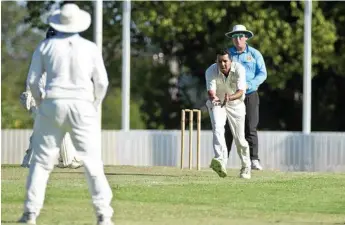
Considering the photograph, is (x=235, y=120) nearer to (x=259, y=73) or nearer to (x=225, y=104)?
(x=225, y=104)

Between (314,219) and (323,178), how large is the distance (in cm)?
566

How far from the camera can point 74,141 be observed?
527 inches

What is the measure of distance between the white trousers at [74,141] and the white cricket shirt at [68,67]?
10 cm

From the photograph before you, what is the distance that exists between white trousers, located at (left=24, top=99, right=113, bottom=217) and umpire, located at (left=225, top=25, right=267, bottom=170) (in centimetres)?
744

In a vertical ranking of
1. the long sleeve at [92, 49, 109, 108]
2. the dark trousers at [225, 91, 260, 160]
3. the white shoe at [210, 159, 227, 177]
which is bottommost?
the white shoe at [210, 159, 227, 177]

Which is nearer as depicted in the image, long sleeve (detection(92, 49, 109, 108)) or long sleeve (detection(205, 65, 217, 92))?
long sleeve (detection(92, 49, 109, 108))

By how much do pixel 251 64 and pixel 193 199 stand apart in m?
5.00

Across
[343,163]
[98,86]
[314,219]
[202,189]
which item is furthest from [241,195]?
[343,163]

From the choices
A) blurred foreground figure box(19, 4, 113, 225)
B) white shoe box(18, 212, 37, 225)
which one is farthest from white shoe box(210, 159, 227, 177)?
white shoe box(18, 212, 37, 225)

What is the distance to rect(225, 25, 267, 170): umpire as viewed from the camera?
2067 cm

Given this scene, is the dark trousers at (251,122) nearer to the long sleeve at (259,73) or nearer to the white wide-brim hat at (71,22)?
the long sleeve at (259,73)

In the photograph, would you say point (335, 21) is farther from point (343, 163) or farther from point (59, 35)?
point (59, 35)

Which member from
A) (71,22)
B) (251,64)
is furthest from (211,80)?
(71,22)

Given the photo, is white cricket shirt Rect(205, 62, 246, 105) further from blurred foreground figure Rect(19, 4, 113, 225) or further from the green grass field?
blurred foreground figure Rect(19, 4, 113, 225)
